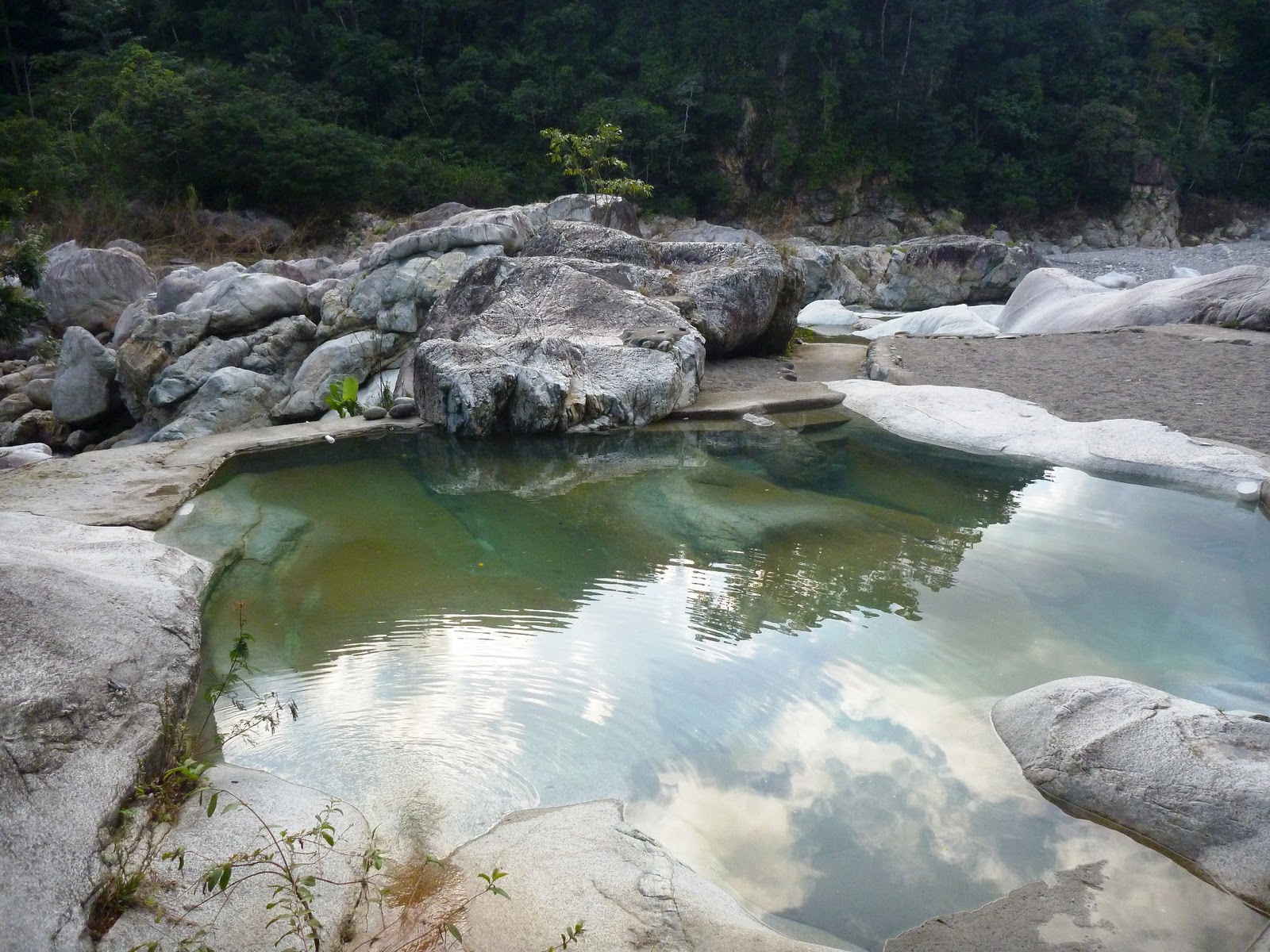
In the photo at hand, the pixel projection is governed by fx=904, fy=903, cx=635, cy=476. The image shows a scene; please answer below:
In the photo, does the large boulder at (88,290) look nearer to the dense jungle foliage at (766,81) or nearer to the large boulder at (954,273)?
the large boulder at (954,273)

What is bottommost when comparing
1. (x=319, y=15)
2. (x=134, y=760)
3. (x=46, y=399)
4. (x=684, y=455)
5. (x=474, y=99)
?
(x=46, y=399)

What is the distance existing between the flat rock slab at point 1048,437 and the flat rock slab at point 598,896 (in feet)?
14.4

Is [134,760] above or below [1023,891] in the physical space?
above

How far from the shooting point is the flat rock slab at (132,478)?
459 cm

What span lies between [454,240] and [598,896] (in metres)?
8.61

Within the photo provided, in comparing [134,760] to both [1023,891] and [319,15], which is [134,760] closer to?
[1023,891]

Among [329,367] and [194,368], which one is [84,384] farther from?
[329,367]

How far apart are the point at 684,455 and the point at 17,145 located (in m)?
18.2

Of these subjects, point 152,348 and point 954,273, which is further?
point 954,273

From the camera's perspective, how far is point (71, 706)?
2.26m

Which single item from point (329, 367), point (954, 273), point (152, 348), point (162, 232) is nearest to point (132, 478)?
point (329, 367)

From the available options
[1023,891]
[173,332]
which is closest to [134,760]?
[1023,891]

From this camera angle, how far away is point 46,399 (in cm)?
1005

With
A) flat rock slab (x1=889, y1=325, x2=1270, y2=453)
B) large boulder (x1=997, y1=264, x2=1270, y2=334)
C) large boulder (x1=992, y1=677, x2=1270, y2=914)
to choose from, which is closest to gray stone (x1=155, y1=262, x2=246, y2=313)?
flat rock slab (x1=889, y1=325, x2=1270, y2=453)
